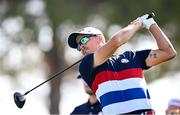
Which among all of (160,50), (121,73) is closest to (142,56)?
(160,50)

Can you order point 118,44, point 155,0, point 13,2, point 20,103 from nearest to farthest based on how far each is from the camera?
1. point 118,44
2. point 20,103
3. point 155,0
4. point 13,2

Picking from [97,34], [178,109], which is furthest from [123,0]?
[97,34]

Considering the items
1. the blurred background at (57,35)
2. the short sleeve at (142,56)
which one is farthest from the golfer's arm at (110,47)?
the blurred background at (57,35)

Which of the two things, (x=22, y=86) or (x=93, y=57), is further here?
(x=22, y=86)

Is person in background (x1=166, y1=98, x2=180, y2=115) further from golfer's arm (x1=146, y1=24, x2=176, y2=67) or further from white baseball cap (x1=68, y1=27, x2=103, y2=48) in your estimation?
white baseball cap (x1=68, y1=27, x2=103, y2=48)

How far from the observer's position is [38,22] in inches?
687

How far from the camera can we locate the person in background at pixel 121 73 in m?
6.68

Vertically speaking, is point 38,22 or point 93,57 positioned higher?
point 38,22

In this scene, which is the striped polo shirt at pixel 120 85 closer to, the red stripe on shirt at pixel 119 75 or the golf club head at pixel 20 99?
the red stripe on shirt at pixel 119 75

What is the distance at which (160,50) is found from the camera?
7016mm

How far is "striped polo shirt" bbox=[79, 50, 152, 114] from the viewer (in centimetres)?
668

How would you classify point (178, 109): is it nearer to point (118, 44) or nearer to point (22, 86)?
point (118, 44)

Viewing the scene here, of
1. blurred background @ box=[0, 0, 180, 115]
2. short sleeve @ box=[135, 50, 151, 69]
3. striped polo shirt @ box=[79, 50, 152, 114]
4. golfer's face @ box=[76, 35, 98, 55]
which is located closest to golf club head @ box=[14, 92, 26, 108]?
golfer's face @ box=[76, 35, 98, 55]

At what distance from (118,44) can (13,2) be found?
11.4m
